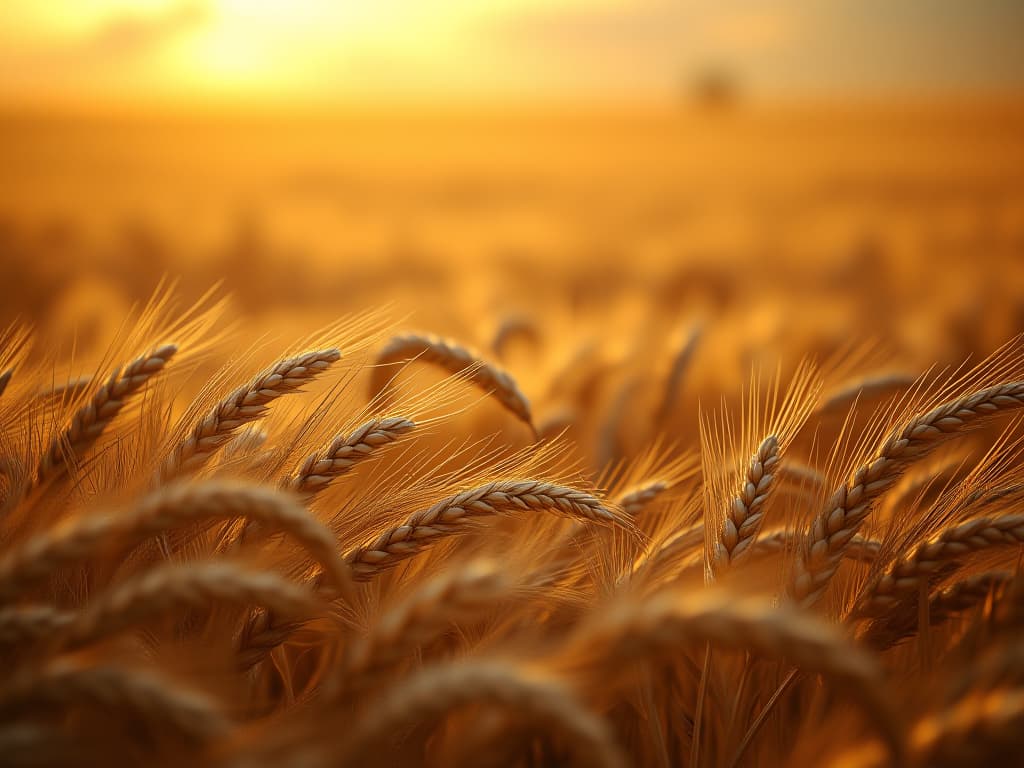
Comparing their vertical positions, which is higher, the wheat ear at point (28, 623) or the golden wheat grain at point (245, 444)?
the golden wheat grain at point (245, 444)

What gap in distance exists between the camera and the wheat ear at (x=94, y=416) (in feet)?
3.19

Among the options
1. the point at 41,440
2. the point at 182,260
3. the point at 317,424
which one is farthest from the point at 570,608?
the point at 182,260

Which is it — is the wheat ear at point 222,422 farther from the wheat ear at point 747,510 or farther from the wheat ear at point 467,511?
the wheat ear at point 747,510

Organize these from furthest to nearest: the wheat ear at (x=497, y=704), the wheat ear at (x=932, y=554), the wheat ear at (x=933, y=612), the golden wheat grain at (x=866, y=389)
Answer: the golden wheat grain at (x=866, y=389) < the wheat ear at (x=933, y=612) < the wheat ear at (x=932, y=554) < the wheat ear at (x=497, y=704)

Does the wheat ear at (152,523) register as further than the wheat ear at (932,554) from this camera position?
No

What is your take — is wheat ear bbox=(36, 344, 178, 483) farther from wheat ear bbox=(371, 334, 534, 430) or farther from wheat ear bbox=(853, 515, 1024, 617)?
wheat ear bbox=(853, 515, 1024, 617)

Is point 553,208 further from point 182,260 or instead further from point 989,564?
point 989,564

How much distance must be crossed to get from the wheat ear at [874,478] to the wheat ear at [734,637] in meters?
0.35

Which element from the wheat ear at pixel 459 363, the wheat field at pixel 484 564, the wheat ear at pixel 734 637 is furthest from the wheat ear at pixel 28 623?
the wheat ear at pixel 459 363

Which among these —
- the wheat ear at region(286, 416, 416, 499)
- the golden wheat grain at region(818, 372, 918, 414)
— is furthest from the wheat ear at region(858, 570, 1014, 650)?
the wheat ear at region(286, 416, 416, 499)

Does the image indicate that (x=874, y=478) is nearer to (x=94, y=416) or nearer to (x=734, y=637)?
(x=734, y=637)

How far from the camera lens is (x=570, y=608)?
1.16 m

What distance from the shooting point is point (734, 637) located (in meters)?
0.56

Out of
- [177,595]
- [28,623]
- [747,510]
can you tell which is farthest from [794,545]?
[28,623]
